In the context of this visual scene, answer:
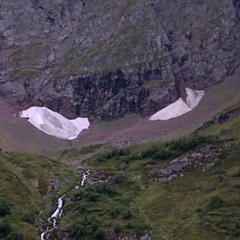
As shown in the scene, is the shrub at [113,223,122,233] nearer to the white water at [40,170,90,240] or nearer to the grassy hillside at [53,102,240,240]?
the grassy hillside at [53,102,240,240]

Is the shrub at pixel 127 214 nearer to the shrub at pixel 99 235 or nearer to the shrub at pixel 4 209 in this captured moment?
the shrub at pixel 99 235

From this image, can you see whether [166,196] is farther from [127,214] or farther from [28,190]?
[28,190]

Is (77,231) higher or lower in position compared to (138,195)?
lower

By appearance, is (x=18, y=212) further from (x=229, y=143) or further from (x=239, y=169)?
(x=229, y=143)

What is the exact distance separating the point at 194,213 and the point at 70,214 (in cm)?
2422

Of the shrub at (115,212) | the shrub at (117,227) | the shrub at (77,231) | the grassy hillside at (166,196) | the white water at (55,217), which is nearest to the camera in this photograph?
the shrub at (77,231)

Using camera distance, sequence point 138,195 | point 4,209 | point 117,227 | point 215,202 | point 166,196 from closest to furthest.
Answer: point 117,227 < point 4,209 < point 215,202 < point 166,196 < point 138,195

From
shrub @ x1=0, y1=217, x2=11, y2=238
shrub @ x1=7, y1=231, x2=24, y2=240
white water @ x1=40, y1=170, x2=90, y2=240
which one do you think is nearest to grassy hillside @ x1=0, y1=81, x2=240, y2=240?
shrub @ x1=7, y1=231, x2=24, y2=240

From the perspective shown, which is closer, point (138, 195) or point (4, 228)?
point (4, 228)

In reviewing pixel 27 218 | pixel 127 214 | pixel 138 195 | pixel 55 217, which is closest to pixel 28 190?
pixel 55 217

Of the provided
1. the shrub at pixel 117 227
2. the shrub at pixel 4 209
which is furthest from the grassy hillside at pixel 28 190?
the shrub at pixel 117 227

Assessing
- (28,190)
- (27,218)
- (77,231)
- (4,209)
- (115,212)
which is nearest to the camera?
(77,231)

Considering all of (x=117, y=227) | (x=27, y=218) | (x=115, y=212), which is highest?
(x=27, y=218)

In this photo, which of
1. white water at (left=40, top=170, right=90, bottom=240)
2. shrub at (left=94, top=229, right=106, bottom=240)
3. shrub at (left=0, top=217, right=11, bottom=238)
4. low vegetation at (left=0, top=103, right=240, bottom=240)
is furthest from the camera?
white water at (left=40, top=170, right=90, bottom=240)
